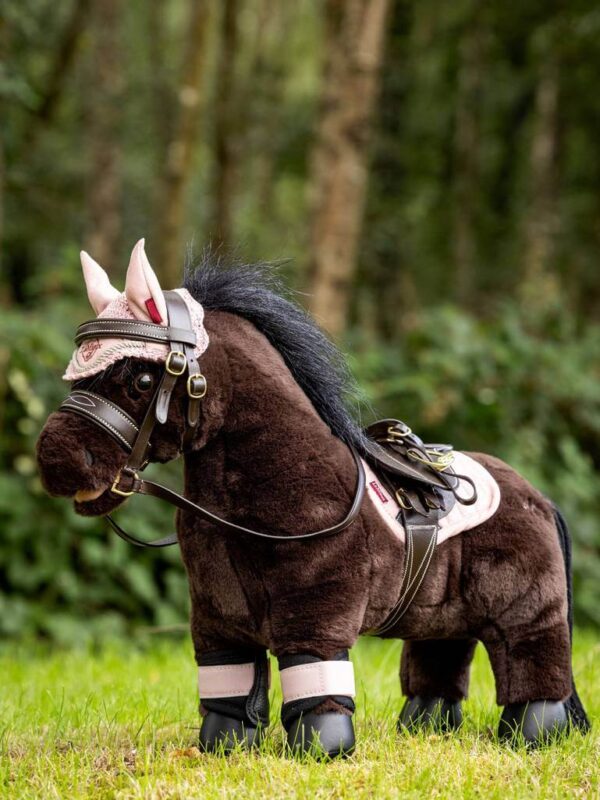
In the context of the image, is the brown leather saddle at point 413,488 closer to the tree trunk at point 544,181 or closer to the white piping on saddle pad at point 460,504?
the white piping on saddle pad at point 460,504

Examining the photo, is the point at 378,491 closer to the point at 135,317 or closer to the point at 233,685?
the point at 233,685

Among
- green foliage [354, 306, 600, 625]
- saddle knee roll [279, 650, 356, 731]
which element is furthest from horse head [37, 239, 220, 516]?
green foliage [354, 306, 600, 625]

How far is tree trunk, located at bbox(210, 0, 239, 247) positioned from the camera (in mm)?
10828

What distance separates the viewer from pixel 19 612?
605 centimetres

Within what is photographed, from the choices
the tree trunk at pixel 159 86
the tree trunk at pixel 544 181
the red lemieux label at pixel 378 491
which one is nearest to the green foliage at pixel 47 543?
the red lemieux label at pixel 378 491

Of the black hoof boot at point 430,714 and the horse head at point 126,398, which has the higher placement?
the horse head at point 126,398

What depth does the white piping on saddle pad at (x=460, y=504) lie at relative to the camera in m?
2.80

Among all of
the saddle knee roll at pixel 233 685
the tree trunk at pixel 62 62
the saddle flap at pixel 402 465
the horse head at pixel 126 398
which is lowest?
the saddle knee roll at pixel 233 685

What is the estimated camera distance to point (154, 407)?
2576mm

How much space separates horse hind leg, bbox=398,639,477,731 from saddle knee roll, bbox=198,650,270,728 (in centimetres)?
63

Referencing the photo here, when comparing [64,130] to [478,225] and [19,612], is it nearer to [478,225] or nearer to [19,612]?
[478,225]

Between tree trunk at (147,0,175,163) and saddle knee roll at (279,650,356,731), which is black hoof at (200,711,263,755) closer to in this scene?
saddle knee roll at (279,650,356,731)

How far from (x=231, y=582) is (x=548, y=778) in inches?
39.8

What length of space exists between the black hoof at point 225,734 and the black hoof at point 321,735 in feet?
0.72
